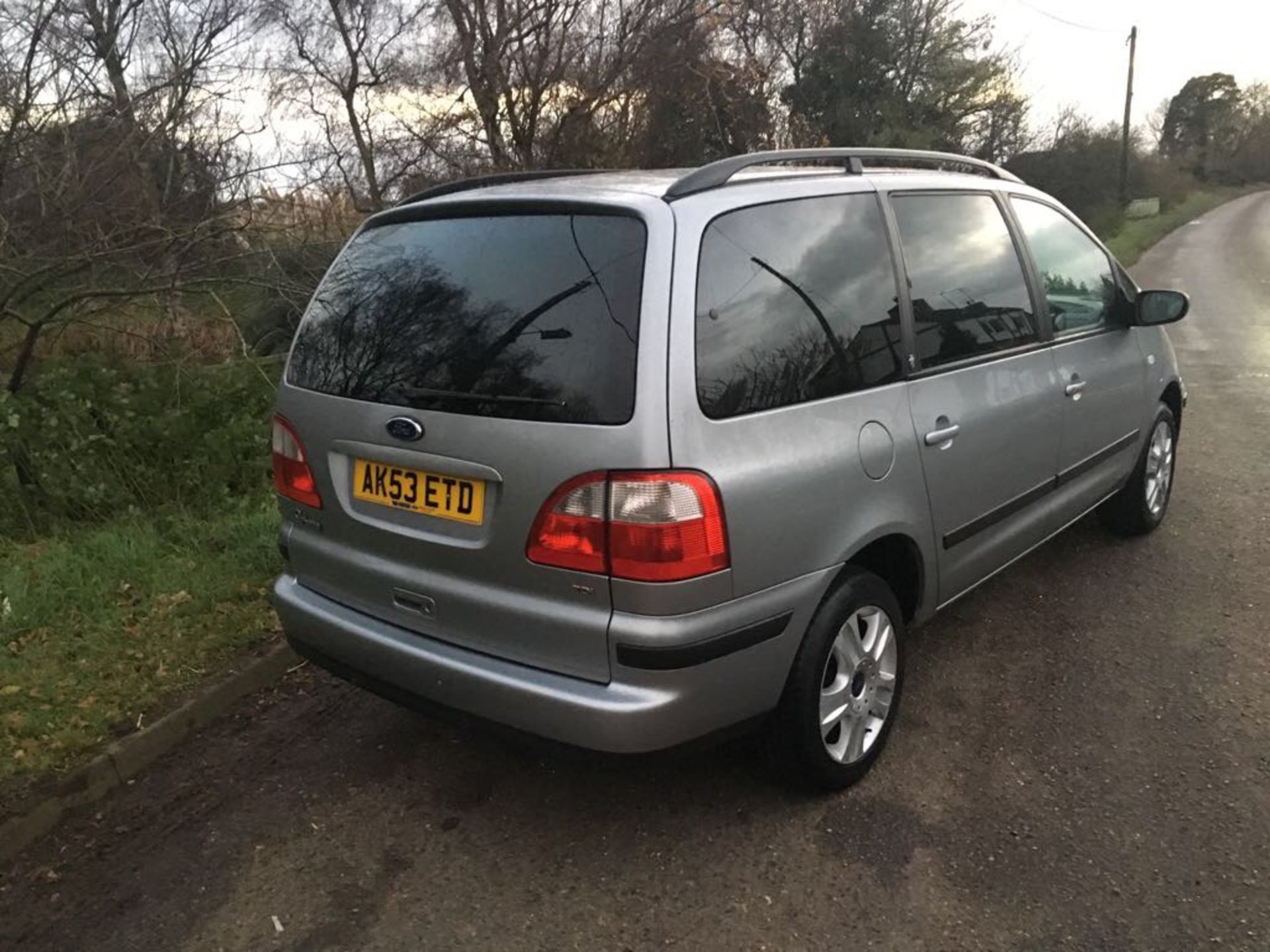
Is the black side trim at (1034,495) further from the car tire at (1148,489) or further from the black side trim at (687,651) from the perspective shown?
the black side trim at (687,651)

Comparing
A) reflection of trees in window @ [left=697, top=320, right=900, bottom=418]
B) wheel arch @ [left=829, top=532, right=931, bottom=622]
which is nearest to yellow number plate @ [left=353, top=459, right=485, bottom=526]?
reflection of trees in window @ [left=697, top=320, right=900, bottom=418]

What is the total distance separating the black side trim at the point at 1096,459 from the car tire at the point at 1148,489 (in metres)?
0.24

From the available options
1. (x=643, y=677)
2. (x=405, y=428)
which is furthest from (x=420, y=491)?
(x=643, y=677)

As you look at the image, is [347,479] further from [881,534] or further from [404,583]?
[881,534]

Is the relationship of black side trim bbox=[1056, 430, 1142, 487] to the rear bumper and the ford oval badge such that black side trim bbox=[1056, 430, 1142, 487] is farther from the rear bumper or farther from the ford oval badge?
the ford oval badge

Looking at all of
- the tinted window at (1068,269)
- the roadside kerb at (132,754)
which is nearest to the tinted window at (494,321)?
the roadside kerb at (132,754)

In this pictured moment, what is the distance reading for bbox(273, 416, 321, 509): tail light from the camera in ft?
9.06

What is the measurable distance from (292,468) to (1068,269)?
3220 mm

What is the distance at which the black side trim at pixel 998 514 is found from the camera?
120 inches

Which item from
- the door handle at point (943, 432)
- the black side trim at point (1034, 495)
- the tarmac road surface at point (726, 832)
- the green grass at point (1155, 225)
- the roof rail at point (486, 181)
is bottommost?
the green grass at point (1155, 225)

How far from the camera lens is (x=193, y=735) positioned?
321cm

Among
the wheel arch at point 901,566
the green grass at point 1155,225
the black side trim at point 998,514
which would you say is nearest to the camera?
the wheel arch at point 901,566

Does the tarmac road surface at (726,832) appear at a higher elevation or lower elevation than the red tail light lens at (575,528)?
lower

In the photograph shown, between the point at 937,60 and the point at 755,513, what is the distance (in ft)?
88.9
